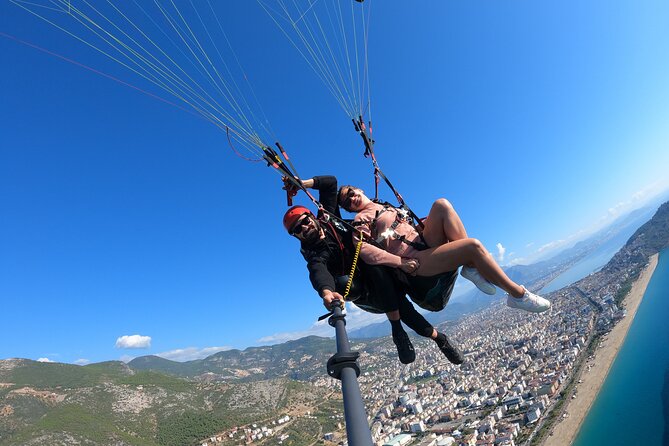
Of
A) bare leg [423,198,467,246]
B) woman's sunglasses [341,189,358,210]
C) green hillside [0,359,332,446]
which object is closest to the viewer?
bare leg [423,198,467,246]

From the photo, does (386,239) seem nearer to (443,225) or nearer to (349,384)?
(443,225)

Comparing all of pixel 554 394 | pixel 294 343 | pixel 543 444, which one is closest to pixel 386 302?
pixel 543 444

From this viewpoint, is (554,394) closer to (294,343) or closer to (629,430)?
(629,430)

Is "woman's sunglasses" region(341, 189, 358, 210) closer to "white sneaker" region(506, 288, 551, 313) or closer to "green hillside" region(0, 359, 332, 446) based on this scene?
"white sneaker" region(506, 288, 551, 313)

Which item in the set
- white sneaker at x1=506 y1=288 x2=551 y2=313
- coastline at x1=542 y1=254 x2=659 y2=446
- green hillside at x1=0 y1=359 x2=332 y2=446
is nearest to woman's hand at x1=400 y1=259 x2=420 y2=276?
white sneaker at x1=506 y1=288 x2=551 y2=313

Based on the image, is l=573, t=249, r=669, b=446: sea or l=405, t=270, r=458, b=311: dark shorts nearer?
l=405, t=270, r=458, b=311: dark shorts

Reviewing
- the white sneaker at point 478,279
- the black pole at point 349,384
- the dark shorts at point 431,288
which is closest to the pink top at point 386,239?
the dark shorts at point 431,288

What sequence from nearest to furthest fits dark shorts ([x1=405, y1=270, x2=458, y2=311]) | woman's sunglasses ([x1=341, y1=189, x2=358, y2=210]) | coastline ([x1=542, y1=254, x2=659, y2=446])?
1. dark shorts ([x1=405, y1=270, x2=458, y2=311])
2. woman's sunglasses ([x1=341, y1=189, x2=358, y2=210])
3. coastline ([x1=542, y1=254, x2=659, y2=446])

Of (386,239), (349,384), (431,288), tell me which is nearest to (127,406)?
(431,288)
